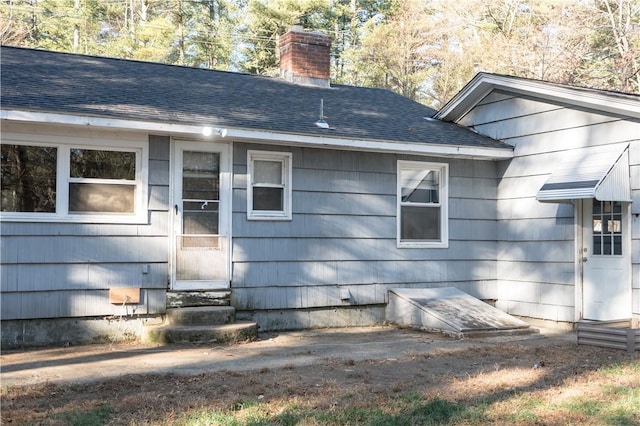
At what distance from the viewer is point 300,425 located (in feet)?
14.0

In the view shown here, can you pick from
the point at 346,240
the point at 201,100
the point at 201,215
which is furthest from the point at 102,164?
the point at 346,240

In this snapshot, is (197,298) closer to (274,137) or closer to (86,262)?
(86,262)

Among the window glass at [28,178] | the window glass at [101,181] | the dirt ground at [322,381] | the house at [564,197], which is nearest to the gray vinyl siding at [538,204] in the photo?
the house at [564,197]

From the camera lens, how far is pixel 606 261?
9.02 m

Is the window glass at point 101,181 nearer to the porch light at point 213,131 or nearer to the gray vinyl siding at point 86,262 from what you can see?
the gray vinyl siding at point 86,262

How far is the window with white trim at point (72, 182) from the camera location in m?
7.73

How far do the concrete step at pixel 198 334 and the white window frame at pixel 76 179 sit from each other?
4.84 ft

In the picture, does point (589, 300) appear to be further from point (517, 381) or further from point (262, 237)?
point (262, 237)

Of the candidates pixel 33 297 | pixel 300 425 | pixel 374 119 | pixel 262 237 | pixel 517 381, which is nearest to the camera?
pixel 300 425

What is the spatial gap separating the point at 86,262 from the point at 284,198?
2.88m

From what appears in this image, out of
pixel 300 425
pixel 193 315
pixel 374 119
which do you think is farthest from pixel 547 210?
pixel 300 425

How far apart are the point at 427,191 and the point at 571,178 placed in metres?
2.31

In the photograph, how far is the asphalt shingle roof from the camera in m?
8.06

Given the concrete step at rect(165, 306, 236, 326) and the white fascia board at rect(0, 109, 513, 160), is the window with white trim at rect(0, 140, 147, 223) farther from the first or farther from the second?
the concrete step at rect(165, 306, 236, 326)
